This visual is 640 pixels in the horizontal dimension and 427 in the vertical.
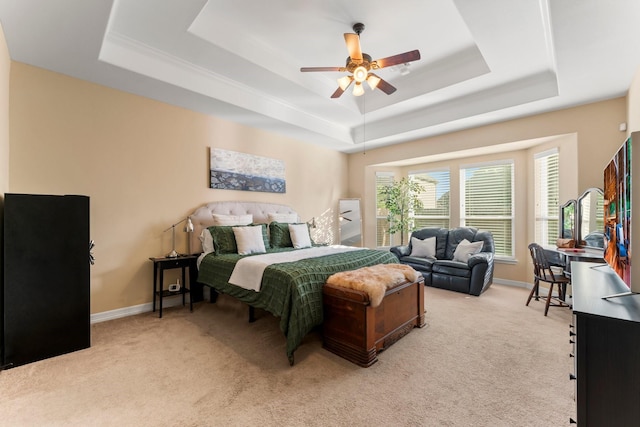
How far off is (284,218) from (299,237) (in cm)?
65

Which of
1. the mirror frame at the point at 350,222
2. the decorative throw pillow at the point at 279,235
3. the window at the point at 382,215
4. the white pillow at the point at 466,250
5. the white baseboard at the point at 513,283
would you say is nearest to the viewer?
the decorative throw pillow at the point at 279,235

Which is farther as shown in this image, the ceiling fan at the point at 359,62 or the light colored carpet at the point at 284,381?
the ceiling fan at the point at 359,62

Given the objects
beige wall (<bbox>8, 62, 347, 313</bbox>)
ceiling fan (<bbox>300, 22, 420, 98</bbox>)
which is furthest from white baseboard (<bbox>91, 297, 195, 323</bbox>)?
ceiling fan (<bbox>300, 22, 420, 98</bbox>)

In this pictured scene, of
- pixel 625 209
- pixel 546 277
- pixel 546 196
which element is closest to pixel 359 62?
pixel 625 209

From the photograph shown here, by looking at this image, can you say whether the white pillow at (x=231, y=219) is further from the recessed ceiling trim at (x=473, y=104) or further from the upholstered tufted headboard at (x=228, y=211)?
the recessed ceiling trim at (x=473, y=104)

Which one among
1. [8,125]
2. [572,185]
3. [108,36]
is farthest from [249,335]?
[572,185]

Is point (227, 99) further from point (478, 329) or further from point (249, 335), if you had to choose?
point (478, 329)

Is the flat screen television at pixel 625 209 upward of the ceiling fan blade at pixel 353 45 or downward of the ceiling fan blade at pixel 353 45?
downward

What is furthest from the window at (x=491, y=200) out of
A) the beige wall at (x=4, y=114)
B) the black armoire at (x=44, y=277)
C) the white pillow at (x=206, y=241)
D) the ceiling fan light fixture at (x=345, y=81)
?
the beige wall at (x=4, y=114)

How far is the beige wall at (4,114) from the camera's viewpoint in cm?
246

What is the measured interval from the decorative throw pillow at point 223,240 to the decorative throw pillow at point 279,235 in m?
0.69

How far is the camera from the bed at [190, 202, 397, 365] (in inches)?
96.6

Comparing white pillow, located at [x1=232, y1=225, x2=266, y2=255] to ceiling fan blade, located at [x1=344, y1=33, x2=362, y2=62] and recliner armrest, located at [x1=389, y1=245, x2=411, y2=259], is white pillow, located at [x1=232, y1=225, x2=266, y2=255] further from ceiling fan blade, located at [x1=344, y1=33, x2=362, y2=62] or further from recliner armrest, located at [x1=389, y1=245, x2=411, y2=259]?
recliner armrest, located at [x1=389, y1=245, x2=411, y2=259]

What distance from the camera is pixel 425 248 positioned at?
5234mm
